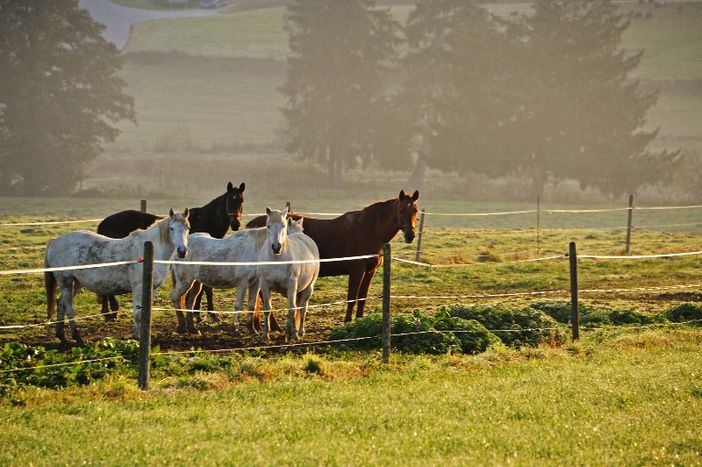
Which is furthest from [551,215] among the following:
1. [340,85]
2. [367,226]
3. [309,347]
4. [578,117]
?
[309,347]

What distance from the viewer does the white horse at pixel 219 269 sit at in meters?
16.8

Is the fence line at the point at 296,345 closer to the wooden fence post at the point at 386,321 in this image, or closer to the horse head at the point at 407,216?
the wooden fence post at the point at 386,321

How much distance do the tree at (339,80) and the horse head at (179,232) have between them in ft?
177

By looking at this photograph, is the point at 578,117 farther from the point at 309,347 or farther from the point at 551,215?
the point at 309,347

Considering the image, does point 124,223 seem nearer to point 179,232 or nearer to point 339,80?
point 179,232

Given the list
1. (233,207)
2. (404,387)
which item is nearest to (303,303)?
(233,207)

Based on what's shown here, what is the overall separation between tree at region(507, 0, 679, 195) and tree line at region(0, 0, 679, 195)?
0.29 feet

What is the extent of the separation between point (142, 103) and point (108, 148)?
18.4m

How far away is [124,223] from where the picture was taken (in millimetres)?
20438

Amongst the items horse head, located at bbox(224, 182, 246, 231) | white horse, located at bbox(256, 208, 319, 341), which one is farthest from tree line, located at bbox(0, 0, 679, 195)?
white horse, located at bbox(256, 208, 319, 341)

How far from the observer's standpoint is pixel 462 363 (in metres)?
14.2

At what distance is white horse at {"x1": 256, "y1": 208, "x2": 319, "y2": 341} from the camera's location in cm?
1580

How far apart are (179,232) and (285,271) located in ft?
6.22

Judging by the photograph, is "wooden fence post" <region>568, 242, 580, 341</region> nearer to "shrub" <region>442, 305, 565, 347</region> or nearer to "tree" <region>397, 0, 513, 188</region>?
"shrub" <region>442, 305, 565, 347</region>
